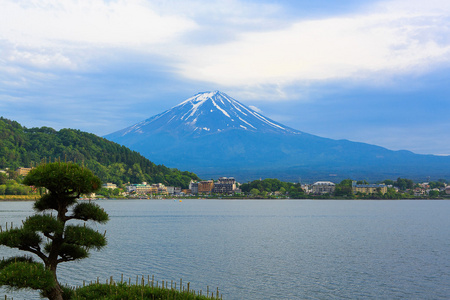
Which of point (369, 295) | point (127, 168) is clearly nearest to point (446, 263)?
point (369, 295)

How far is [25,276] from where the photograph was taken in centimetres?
1258

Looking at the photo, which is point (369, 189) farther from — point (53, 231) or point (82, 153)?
point (53, 231)

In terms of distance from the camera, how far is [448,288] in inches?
907

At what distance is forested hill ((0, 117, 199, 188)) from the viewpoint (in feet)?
534

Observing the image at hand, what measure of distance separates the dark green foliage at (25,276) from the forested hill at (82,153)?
150m

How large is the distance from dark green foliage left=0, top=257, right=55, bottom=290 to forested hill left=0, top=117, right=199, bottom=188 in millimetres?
150007

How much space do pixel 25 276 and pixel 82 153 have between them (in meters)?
168

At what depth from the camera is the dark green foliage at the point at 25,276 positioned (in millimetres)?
12500

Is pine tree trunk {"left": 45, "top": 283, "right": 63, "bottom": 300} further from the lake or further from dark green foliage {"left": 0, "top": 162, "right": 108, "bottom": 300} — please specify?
the lake

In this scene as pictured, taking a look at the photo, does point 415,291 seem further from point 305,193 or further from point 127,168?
point 127,168

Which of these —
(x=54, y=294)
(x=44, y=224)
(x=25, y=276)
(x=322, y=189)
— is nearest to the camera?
(x=25, y=276)

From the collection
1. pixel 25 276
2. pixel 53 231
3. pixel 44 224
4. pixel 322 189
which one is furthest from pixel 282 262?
pixel 322 189

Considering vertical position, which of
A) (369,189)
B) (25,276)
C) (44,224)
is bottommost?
(25,276)

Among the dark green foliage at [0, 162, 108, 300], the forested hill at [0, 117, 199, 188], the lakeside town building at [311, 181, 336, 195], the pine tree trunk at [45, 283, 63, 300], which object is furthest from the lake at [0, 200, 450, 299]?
the forested hill at [0, 117, 199, 188]
